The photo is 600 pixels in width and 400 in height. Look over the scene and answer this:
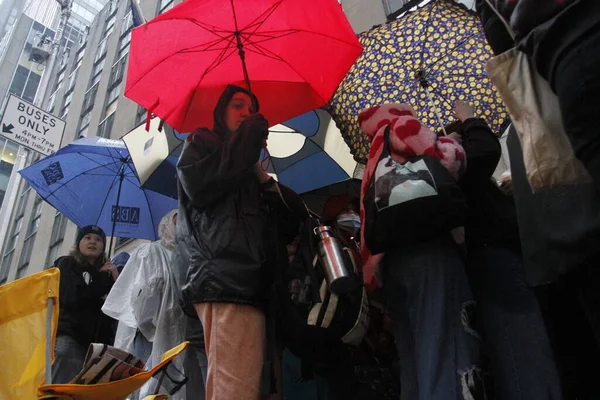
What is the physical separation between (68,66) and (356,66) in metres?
24.5

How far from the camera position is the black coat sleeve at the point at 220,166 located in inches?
116

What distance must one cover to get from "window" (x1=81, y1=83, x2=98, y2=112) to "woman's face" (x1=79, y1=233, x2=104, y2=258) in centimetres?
1527

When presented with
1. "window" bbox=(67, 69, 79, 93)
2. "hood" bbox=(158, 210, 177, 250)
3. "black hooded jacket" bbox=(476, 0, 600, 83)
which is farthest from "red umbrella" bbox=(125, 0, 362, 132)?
"window" bbox=(67, 69, 79, 93)

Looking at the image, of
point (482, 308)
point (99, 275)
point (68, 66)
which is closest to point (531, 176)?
point (482, 308)

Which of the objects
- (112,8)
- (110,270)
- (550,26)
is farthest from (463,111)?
(112,8)

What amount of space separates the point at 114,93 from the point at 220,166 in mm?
16249

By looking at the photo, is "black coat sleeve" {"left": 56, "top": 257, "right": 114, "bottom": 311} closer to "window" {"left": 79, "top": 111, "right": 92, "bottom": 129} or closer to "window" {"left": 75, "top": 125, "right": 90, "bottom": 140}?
"window" {"left": 75, "top": 125, "right": 90, "bottom": 140}

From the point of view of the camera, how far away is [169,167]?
4.92 m

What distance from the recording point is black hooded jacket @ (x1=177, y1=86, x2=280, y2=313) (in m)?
2.77

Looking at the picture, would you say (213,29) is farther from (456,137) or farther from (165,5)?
(165,5)

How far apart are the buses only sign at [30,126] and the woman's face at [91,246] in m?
5.95

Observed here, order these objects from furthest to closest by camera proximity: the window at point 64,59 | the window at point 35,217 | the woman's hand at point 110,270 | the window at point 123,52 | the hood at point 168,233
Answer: the window at point 64,59 < the window at point 123,52 < the window at point 35,217 < the woman's hand at point 110,270 < the hood at point 168,233

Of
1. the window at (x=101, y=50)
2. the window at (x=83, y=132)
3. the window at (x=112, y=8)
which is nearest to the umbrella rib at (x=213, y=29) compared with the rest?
the window at (x=83, y=132)

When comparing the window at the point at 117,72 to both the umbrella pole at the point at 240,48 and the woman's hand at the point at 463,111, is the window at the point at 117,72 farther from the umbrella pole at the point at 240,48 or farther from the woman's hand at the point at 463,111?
the woman's hand at the point at 463,111
